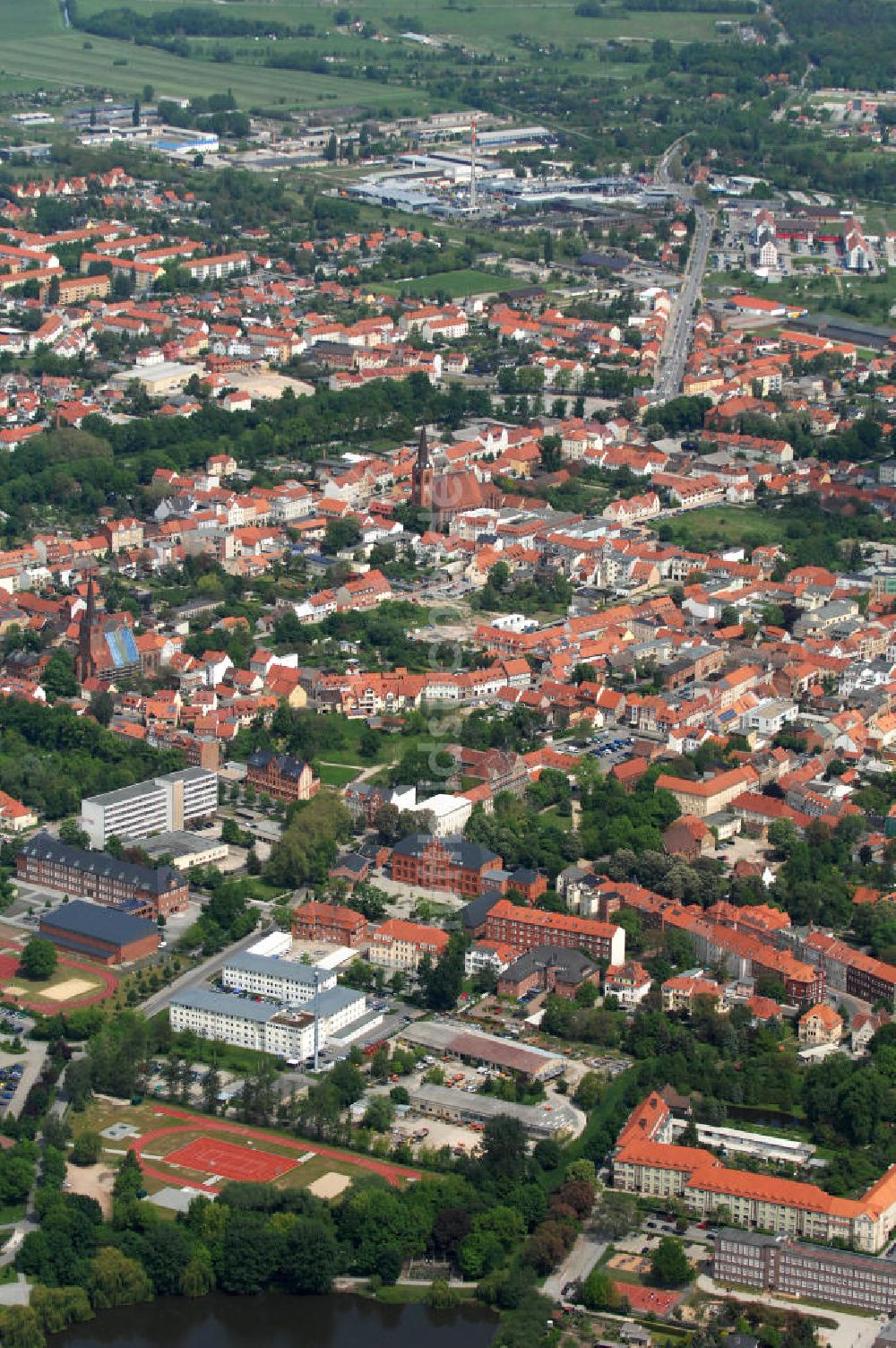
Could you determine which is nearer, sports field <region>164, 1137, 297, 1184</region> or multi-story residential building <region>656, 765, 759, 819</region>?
sports field <region>164, 1137, 297, 1184</region>

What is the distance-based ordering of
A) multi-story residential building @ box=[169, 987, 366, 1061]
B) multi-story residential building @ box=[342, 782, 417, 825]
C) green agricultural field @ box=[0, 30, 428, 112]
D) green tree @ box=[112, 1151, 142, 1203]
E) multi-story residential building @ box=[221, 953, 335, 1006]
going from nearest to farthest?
1. green tree @ box=[112, 1151, 142, 1203]
2. multi-story residential building @ box=[169, 987, 366, 1061]
3. multi-story residential building @ box=[221, 953, 335, 1006]
4. multi-story residential building @ box=[342, 782, 417, 825]
5. green agricultural field @ box=[0, 30, 428, 112]

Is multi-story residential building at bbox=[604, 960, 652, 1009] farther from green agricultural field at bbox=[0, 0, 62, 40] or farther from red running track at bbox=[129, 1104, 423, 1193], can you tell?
green agricultural field at bbox=[0, 0, 62, 40]

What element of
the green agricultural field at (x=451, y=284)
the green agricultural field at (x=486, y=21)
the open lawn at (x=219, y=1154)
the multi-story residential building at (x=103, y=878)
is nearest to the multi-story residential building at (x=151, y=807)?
the multi-story residential building at (x=103, y=878)

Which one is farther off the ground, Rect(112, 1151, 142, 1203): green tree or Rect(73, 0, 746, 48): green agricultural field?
Rect(73, 0, 746, 48): green agricultural field

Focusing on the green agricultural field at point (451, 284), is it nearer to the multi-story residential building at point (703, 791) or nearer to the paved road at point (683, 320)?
the paved road at point (683, 320)

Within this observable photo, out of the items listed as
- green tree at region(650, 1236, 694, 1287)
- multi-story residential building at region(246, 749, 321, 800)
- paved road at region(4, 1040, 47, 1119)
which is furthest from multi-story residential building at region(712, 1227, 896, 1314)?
multi-story residential building at region(246, 749, 321, 800)

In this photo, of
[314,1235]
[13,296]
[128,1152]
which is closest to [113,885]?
[128,1152]

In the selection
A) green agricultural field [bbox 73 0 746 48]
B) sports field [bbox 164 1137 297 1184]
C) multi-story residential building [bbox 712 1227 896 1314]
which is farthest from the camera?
green agricultural field [bbox 73 0 746 48]

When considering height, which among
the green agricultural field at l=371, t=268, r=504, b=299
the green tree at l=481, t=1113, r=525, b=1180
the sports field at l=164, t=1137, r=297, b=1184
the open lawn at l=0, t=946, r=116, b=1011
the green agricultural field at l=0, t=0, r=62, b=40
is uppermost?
the green agricultural field at l=0, t=0, r=62, b=40

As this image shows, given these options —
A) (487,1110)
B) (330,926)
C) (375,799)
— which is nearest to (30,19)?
(375,799)
